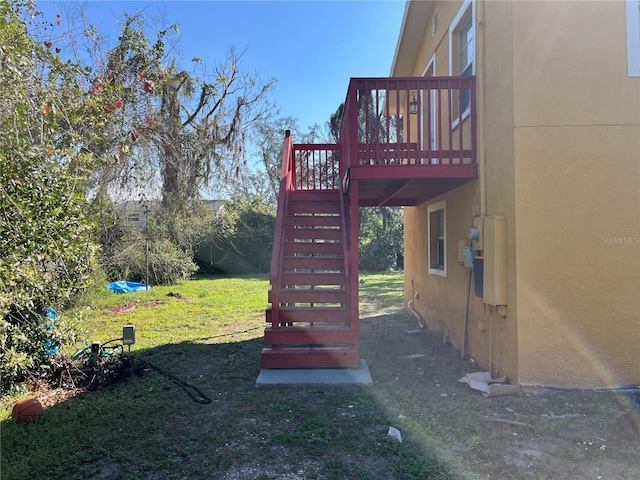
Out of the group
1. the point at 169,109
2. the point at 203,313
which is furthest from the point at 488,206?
the point at 169,109

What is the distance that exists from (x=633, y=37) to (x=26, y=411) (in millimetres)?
6482

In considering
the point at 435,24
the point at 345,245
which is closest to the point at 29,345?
the point at 345,245

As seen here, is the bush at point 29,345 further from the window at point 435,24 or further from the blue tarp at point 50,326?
the window at point 435,24

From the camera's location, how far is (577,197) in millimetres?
3865

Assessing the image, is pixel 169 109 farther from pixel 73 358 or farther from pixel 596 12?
pixel 596 12

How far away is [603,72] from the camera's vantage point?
3.87 metres

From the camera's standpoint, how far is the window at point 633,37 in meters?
3.85

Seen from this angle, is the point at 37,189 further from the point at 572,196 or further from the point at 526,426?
the point at 572,196

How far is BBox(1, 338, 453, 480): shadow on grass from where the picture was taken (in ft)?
8.81

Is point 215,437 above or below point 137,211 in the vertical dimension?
below

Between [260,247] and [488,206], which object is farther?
[260,247]

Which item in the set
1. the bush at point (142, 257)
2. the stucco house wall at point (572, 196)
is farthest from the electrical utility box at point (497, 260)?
the bush at point (142, 257)

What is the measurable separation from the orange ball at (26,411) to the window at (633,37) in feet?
20.4

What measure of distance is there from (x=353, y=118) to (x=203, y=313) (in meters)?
5.95
